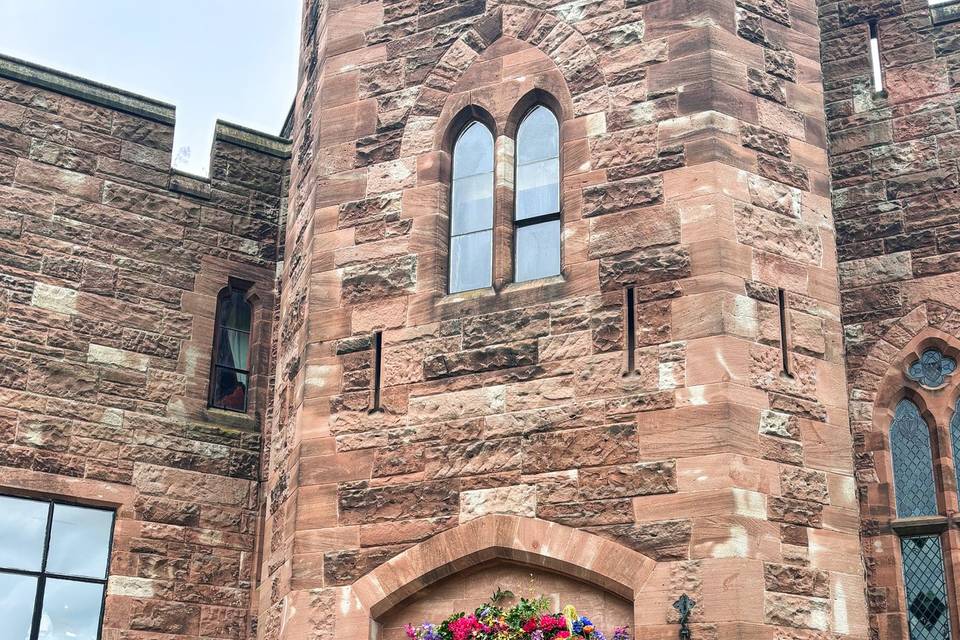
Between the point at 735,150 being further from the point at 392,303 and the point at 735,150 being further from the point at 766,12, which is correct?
the point at 392,303

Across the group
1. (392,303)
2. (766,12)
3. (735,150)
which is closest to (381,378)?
(392,303)

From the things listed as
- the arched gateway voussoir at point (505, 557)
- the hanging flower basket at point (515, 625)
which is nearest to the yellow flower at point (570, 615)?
the hanging flower basket at point (515, 625)

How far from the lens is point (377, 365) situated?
10672 mm

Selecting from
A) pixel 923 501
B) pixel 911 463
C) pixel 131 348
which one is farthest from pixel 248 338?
pixel 923 501

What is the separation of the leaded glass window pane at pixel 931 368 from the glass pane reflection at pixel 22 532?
23.2ft

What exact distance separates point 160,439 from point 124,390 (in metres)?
0.52

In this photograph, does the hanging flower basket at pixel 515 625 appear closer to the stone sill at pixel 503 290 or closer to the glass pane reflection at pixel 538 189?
the stone sill at pixel 503 290

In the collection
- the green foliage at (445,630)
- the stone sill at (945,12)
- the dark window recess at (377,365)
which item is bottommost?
the green foliage at (445,630)

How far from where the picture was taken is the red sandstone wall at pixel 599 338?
369 inches

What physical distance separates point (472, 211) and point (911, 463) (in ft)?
12.7

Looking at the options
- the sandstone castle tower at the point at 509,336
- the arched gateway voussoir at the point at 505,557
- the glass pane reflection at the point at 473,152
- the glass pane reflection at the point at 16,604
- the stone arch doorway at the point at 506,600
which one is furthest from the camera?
the glass pane reflection at the point at 16,604

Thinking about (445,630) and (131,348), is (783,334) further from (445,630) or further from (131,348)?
(131,348)

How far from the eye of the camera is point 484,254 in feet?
35.3

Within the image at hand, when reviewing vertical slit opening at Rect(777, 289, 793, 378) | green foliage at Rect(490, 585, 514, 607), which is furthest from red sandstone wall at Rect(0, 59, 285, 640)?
vertical slit opening at Rect(777, 289, 793, 378)
